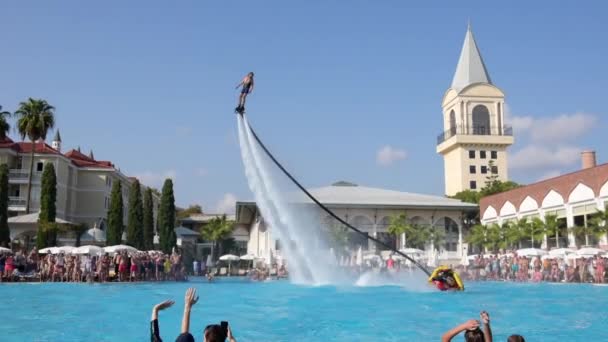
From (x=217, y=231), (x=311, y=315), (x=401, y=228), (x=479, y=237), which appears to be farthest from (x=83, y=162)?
(x=311, y=315)

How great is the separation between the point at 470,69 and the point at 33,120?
66492mm

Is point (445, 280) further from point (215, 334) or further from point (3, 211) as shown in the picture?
point (3, 211)

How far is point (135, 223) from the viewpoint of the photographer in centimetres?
5244

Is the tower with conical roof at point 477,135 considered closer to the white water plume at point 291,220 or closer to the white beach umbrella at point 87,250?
the white water plume at point 291,220

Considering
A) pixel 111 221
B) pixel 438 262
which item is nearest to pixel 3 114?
pixel 111 221

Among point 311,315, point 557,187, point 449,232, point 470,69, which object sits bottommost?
point 311,315

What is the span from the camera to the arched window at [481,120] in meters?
94.4

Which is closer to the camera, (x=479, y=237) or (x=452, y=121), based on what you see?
(x=479, y=237)

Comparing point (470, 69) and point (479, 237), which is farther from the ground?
point (470, 69)

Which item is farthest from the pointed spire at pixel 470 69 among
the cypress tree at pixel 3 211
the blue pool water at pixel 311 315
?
the blue pool water at pixel 311 315

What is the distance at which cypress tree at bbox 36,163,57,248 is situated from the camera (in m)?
45.0

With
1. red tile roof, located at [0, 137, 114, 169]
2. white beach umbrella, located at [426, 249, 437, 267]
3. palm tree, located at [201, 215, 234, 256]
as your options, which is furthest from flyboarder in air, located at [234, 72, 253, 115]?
palm tree, located at [201, 215, 234, 256]

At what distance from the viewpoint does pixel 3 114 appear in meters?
53.7

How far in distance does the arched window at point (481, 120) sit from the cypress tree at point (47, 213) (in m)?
64.4
